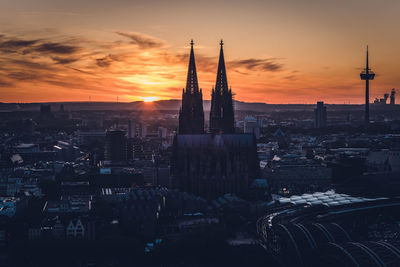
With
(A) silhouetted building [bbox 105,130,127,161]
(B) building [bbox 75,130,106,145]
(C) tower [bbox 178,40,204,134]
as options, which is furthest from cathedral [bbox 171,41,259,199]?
(B) building [bbox 75,130,106,145]

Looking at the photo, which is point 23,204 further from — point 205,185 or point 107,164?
point 107,164

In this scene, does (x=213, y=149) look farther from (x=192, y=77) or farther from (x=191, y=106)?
(x=192, y=77)

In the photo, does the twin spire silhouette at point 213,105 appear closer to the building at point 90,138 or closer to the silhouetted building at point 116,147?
the silhouetted building at point 116,147

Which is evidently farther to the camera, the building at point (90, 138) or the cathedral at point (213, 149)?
the building at point (90, 138)

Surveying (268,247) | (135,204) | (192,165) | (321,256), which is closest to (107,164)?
(192,165)

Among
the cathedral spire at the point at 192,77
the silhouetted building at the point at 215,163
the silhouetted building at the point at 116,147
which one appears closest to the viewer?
the silhouetted building at the point at 215,163

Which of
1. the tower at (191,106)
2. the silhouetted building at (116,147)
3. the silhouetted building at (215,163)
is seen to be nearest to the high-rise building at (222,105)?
the tower at (191,106)

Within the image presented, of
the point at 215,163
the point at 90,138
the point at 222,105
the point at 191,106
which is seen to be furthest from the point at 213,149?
the point at 90,138
